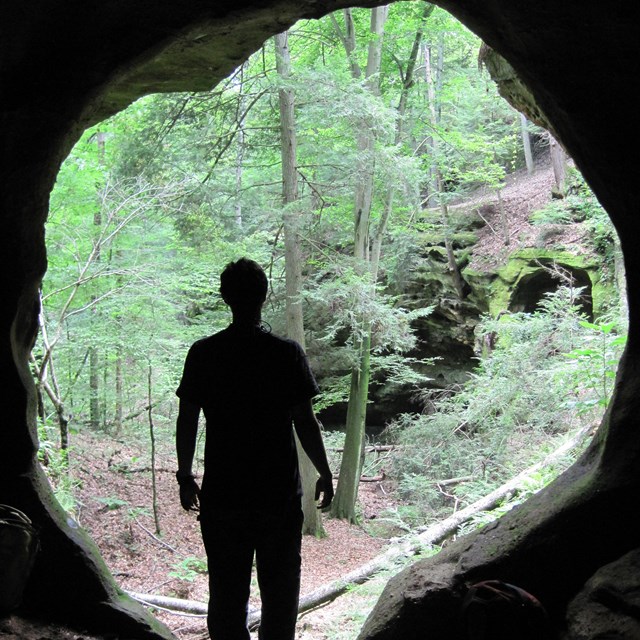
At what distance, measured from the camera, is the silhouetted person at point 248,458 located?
3037 millimetres

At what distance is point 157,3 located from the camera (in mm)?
3232

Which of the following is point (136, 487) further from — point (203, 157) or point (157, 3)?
point (157, 3)

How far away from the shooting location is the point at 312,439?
10.7 feet

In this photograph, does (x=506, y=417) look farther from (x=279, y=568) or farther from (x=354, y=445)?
(x=279, y=568)

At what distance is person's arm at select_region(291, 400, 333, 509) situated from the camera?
3.20 metres

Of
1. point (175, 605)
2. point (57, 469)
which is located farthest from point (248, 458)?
point (57, 469)

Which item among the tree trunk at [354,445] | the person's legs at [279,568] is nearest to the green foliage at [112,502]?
the tree trunk at [354,445]

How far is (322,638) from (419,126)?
1330 cm

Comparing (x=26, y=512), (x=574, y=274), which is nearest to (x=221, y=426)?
(x=26, y=512)

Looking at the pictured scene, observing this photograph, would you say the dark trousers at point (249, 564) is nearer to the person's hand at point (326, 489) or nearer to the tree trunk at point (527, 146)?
the person's hand at point (326, 489)

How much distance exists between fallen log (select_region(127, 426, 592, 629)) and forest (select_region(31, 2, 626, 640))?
0.20ft

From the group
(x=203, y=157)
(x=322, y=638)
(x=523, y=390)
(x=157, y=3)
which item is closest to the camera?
(x=157, y=3)

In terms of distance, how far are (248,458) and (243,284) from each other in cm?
89

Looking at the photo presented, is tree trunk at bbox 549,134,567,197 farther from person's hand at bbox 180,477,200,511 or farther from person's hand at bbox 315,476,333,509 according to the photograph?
person's hand at bbox 180,477,200,511
